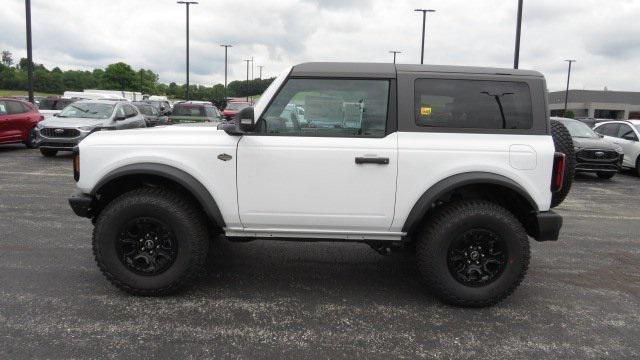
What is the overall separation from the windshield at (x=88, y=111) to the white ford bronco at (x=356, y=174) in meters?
11.2

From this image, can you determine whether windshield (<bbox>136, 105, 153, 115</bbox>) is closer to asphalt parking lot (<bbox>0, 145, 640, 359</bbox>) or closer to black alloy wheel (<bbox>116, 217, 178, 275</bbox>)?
asphalt parking lot (<bbox>0, 145, 640, 359</bbox>)

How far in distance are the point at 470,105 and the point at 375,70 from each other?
792 millimetres

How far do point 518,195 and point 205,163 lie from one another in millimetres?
2459

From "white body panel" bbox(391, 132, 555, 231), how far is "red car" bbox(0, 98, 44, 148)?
14.0 meters

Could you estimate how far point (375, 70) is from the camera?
3.98 m

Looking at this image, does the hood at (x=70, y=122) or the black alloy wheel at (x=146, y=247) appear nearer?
the black alloy wheel at (x=146, y=247)

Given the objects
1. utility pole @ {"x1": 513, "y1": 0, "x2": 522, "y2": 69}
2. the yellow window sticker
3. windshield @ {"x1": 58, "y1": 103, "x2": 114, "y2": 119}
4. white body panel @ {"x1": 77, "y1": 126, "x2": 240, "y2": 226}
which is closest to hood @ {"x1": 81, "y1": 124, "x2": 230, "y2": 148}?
white body panel @ {"x1": 77, "y1": 126, "x2": 240, "y2": 226}

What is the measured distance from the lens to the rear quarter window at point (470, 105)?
3.91 metres

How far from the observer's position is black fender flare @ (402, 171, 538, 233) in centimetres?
378

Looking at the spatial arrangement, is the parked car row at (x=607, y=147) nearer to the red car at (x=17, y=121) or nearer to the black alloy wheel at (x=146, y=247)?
the black alloy wheel at (x=146, y=247)

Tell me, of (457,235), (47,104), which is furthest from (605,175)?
(47,104)

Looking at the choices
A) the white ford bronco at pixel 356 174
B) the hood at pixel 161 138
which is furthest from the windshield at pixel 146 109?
the white ford bronco at pixel 356 174

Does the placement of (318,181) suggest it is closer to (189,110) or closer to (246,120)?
(246,120)

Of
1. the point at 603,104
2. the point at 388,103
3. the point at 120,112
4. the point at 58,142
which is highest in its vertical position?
the point at 603,104
